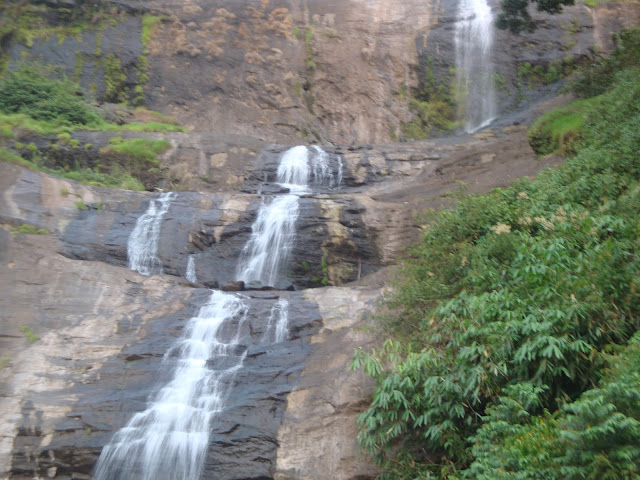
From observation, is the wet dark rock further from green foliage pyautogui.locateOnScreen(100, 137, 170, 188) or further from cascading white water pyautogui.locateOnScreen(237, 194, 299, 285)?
green foliage pyautogui.locateOnScreen(100, 137, 170, 188)

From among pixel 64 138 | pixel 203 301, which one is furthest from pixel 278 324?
pixel 64 138

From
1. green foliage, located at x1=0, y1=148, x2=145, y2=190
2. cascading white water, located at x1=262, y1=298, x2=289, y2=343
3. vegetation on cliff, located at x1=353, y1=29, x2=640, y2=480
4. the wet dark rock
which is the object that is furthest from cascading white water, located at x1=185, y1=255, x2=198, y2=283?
vegetation on cliff, located at x1=353, y1=29, x2=640, y2=480

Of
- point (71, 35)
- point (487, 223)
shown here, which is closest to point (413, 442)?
point (487, 223)

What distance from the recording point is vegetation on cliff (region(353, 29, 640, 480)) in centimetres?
631

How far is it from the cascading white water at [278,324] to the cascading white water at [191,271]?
10.9ft

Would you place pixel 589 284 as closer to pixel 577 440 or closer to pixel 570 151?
pixel 577 440

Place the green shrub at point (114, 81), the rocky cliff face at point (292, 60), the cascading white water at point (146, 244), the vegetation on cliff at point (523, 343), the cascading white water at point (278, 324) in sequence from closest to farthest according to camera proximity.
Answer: the vegetation on cliff at point (523, 343), the cascading white water at point (278, 324), the cascading white water at point (146, 244), the green shrub at point (114, 81), the rocky cliff face at point (292, 60)

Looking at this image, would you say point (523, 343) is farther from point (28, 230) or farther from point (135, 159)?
point (135, 159)

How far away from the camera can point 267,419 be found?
10922 mm

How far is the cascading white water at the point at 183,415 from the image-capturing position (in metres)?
10.5

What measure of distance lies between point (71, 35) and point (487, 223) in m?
22.9

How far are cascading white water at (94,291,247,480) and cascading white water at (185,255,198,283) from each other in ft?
9.81

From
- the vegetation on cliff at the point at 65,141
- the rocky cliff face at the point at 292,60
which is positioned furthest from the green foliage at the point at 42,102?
the rocky cliff face at the point at 292,60

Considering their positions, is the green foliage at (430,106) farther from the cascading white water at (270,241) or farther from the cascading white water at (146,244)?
Answer: the cascading white water at (146,244)
